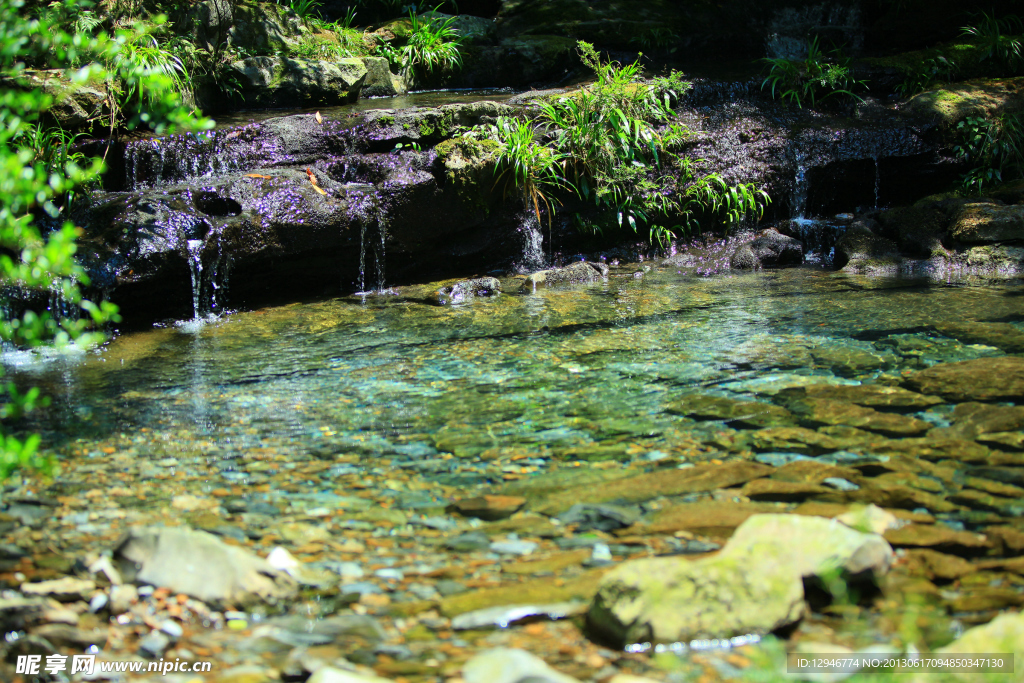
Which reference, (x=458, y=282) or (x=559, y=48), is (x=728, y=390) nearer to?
(x=458, y=282)

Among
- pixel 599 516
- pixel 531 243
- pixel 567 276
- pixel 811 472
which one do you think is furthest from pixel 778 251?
pixel 599 516

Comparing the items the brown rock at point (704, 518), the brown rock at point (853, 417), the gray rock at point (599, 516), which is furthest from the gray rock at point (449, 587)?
the brown rock at point (853, 417)

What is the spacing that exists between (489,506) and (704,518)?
90cm

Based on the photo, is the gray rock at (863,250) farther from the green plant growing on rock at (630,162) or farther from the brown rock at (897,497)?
the brown rock at (897,497)

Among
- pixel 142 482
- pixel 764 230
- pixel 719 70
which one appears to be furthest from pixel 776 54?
pixel 142 482

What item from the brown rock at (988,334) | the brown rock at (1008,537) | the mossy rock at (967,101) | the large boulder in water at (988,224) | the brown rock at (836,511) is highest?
the mossy rock at (967,101)

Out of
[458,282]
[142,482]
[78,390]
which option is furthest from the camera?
[458,282]

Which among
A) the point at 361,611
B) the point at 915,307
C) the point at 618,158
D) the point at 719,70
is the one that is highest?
the point at 719,70

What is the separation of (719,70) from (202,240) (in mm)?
8776

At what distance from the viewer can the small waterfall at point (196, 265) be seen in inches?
274

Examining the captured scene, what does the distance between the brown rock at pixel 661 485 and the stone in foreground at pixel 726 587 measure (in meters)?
0.79

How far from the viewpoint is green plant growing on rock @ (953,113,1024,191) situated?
9367 mm

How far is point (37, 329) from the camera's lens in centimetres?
211

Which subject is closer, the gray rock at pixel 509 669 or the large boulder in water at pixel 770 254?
the gray rock at pixel 509 669
